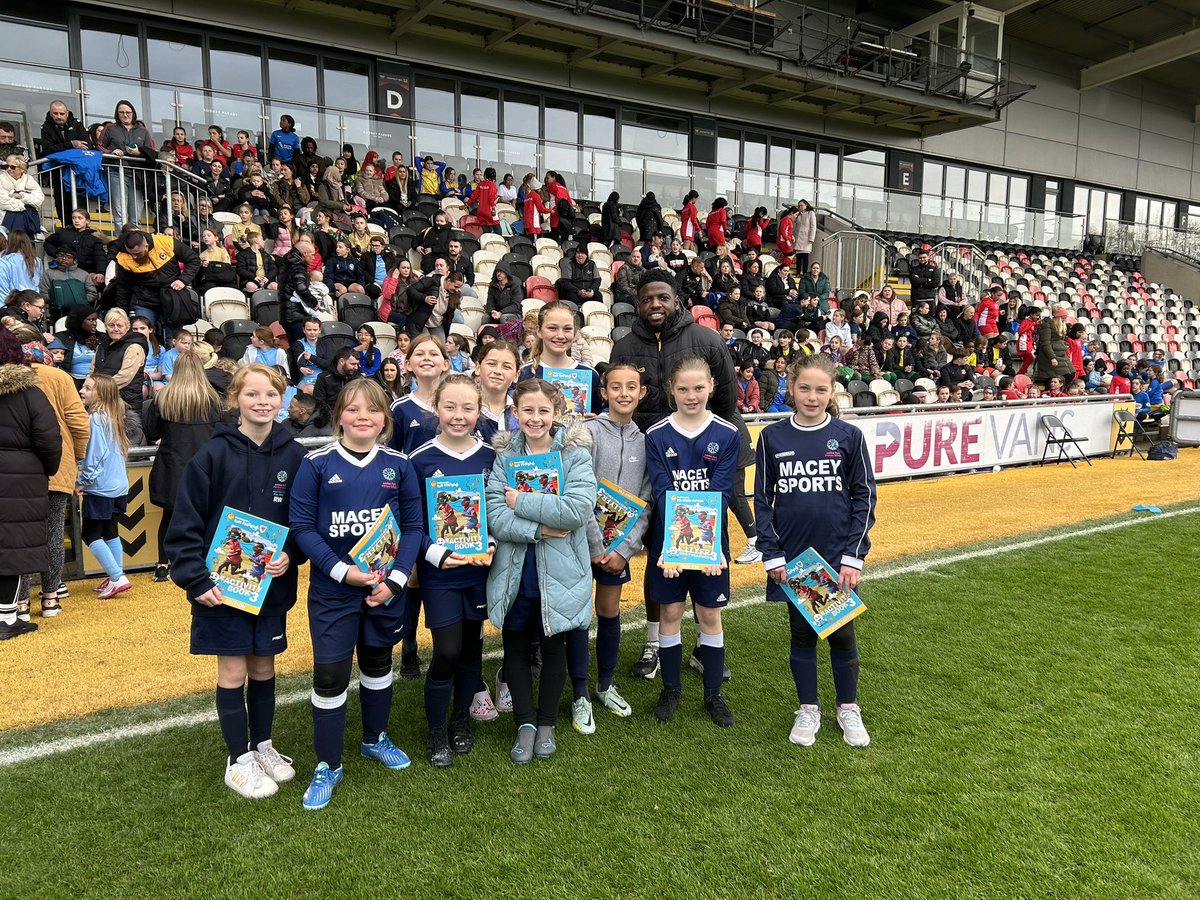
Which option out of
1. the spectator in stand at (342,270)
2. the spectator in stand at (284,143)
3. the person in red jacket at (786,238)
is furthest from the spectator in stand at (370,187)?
the person in red jacket at (786,238)

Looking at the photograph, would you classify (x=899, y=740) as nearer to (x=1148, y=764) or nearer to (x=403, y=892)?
(x=1148, y=764)

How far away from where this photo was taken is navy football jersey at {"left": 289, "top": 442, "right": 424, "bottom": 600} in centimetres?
316

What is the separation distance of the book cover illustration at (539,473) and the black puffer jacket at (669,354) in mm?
1324

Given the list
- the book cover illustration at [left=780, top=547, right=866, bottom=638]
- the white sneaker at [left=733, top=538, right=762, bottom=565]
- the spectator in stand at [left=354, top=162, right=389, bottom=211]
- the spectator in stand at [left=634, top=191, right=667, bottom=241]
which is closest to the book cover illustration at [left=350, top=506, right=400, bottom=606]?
the book cover illustration at [left=780, top=547, right=866, bottom=638]

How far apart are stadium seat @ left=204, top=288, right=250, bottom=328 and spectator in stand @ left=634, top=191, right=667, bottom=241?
907 cm

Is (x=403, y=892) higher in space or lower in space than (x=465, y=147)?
lower

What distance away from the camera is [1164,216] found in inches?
1232

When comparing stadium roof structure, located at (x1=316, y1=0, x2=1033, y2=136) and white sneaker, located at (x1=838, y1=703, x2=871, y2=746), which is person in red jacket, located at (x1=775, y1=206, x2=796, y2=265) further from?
white sneaker, located at (x1=838, y1=703, x2=871, y2=746)

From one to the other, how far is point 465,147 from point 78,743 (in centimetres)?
1517

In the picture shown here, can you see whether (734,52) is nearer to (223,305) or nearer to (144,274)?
(223,305)

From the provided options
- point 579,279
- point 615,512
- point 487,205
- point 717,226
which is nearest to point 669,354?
point 615,512

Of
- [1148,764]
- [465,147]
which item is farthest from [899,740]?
[465,147]

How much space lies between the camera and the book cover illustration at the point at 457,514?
3.45m

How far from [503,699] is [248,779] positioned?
51.6 inches
